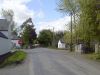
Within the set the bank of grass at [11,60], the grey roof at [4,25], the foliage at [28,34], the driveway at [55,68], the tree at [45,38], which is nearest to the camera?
the driveway at [55,68]

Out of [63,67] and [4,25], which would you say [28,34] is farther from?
[63,67]

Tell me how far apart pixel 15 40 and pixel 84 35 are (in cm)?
9783

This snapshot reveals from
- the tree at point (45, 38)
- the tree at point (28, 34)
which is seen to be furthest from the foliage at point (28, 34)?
the tree at point (45, 38)

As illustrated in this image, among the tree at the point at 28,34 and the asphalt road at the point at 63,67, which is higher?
the tree at the point at 28,34

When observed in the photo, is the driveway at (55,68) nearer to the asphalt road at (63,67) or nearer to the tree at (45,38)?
the asphalt road at (63,67)

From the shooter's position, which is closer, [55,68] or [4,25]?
[55,68]

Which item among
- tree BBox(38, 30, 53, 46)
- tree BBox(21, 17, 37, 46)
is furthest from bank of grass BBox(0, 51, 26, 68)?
tree BBox(38, 30, 53, 46)

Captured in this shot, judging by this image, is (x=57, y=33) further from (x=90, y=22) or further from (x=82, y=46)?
(x=90, y=22)

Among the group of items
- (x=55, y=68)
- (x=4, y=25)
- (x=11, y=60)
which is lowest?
(x=55, y=68)

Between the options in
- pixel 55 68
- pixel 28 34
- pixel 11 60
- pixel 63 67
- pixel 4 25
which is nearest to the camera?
pixel 55 68

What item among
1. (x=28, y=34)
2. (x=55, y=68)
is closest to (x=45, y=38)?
(x=28, y=34)

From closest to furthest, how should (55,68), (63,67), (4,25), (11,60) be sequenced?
(55,68) < (63,67) < (11,60) < (4,25)

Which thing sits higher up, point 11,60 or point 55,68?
point 11,60

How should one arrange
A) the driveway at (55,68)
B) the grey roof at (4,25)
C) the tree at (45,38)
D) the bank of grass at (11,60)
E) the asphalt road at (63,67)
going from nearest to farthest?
1. the asphalt road at (63,67)
2. the driveway at (55,68)
3. the bank of grass at (11,60)
4. the grey roof at (4,25)
5. the tree at (45,38)
